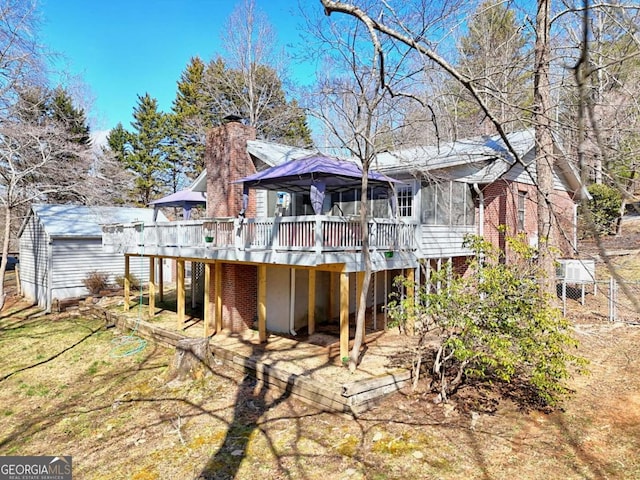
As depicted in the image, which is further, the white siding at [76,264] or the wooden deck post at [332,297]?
the white siding at [76,264]

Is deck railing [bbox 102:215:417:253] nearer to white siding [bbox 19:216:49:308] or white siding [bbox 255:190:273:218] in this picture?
white siding [bbox 255:190:273:218]

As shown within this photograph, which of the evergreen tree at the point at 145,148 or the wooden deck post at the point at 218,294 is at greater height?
the evergreen tree at the point at 145,148

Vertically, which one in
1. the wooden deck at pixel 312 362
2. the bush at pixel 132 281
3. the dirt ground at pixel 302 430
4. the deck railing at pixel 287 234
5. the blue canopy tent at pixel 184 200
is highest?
the blue canopy tent at pixel 184 200

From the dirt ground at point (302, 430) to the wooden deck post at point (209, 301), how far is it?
5.18 ft

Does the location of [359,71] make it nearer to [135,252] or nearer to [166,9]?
[166,9]

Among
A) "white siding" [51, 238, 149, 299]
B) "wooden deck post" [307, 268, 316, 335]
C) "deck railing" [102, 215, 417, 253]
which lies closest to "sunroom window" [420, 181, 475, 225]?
"deck railing" [102, 215, 417, 253]

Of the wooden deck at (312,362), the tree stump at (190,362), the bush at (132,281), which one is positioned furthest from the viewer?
the bush at (132,281)

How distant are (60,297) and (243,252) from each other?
12.0 metres

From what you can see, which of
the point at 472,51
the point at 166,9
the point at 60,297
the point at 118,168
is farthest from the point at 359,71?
the point at 118,168

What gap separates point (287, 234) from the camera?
8.87m

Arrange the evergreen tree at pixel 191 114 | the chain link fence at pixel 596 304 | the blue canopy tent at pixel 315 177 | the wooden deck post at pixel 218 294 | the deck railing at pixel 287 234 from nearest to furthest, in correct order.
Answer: the deck railing at pixel 287 234 < the blue canopy tent at pixel 315 177 < the chain link fence at pixel 596 304 < the wooden deck post at pixel 218 294 < the evergreen tree at pixel 191 114

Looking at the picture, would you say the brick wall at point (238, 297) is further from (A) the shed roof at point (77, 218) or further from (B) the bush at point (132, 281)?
(B) the bush at point (132, 281)

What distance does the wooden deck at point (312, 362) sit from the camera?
292 inches

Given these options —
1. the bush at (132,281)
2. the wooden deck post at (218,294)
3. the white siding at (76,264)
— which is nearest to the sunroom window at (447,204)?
the wooden deck post at (218,294)
